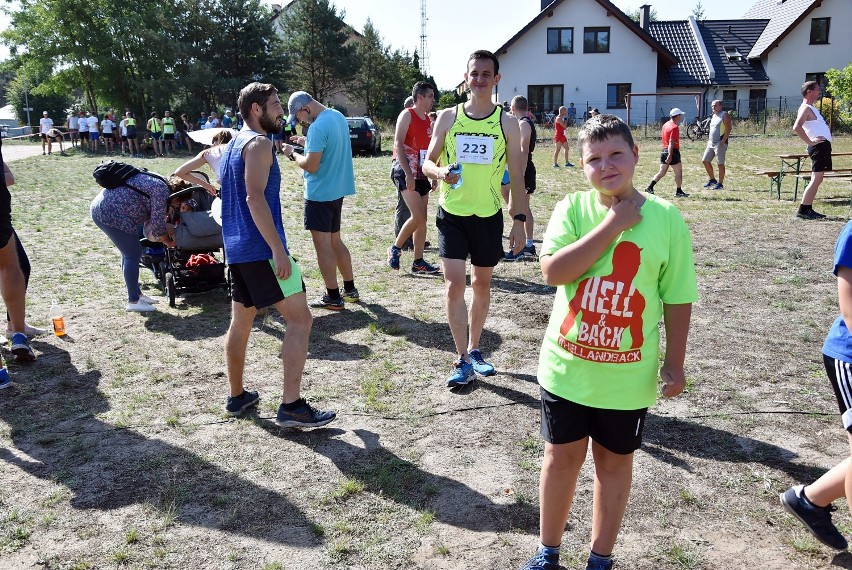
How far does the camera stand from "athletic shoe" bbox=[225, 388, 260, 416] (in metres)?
4.47

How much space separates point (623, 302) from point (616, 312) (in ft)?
0.14

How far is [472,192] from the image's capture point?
475 centimetres

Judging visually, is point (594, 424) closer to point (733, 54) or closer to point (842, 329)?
point (842, 329)

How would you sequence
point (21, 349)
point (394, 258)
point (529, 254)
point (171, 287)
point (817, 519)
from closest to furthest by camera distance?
1. point (817, 519)
2. point (21, 349)
3. point (171, 287)
4. point (394, 258)
5. point (529, 254)

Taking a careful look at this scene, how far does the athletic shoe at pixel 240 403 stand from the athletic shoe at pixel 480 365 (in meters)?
1.49

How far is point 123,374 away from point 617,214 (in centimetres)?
416

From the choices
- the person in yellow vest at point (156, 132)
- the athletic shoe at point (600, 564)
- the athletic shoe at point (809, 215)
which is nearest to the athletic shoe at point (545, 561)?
the athletic shoe at point (600, 564)

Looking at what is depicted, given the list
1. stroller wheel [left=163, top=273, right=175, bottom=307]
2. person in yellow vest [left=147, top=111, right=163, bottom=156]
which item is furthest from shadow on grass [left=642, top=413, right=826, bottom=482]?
person in yellow vest [left=147, top=111, right=163, bottom=156]

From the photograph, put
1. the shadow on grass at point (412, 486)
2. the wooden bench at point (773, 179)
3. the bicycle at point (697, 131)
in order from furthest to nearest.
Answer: the bicycle at point (697, 131) → the wooden bench at point (773, 179) → the shadow on grass at point (412, 486)

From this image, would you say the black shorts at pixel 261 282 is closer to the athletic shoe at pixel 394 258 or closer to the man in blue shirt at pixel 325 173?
the man in blue shirt at pixel 325 173

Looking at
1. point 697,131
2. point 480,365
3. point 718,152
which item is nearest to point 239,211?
point 480,365

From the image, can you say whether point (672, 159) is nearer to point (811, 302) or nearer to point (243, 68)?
point (811, 302)

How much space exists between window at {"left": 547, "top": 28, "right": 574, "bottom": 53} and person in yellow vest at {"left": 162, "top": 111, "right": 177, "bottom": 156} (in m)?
21.8

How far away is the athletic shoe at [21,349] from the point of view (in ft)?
17.7
